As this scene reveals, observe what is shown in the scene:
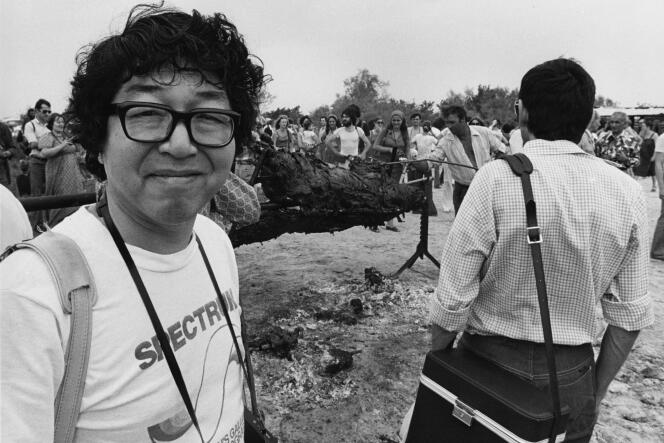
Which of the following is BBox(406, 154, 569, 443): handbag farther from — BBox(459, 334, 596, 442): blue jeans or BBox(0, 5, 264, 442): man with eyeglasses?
BBox(0, 5, 264, 442): man with eyeglasses

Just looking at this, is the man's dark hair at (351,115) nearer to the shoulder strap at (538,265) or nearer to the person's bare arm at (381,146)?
the person's bare arm at (381,146)

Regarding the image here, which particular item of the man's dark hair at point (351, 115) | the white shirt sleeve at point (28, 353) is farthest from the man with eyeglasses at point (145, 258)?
the man's dark hair at point (351, 115)

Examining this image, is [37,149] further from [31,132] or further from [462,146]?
[462,146]

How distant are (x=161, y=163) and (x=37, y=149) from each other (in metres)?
6.54

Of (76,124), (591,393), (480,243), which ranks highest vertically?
(76,124)

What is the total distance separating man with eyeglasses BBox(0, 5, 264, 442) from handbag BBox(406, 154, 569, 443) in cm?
77

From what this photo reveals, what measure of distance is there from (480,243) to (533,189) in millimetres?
259

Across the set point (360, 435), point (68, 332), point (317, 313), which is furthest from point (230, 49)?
point (317, 313)

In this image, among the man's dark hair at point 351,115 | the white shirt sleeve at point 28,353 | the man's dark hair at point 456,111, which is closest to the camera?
the white shirt sleeve at point 28,353

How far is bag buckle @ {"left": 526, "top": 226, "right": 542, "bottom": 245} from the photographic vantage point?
58.1 inches

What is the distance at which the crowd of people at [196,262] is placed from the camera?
0.86 metres

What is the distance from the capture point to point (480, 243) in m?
1.60

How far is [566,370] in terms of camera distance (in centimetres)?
162

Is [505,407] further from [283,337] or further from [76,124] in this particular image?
[283,337]
